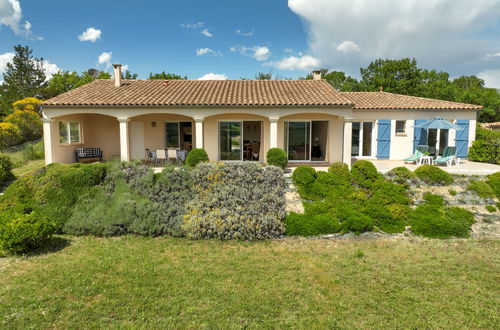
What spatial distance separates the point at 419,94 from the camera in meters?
39.0

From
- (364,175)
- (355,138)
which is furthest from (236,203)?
(355,138)

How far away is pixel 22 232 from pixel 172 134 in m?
10.7

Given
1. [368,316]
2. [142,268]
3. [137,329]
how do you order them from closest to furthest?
[137,329] → [368,316] → [142,268]

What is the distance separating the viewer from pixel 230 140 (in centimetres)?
1612

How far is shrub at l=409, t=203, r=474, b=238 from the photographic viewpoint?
351 inches

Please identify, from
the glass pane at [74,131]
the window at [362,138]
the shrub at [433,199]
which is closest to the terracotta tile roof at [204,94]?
the glass pane at [74,131]

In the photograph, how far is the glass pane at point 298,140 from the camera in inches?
629

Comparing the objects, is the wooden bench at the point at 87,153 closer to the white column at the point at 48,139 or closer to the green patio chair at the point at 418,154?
the white column at the point at 48,139

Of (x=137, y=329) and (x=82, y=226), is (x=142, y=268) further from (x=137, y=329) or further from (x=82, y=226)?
(x=82, y=226)

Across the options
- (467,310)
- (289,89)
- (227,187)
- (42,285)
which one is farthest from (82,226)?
(289,89)

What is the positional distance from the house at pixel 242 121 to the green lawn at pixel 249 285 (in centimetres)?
749

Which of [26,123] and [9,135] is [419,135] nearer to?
[9,135]

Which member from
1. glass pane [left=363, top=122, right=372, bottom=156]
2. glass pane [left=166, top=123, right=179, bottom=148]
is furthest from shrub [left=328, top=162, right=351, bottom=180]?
glass pane [left=166, top=123, right=179, bottom=148]

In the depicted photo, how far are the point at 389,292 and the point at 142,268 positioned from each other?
4841 mm
